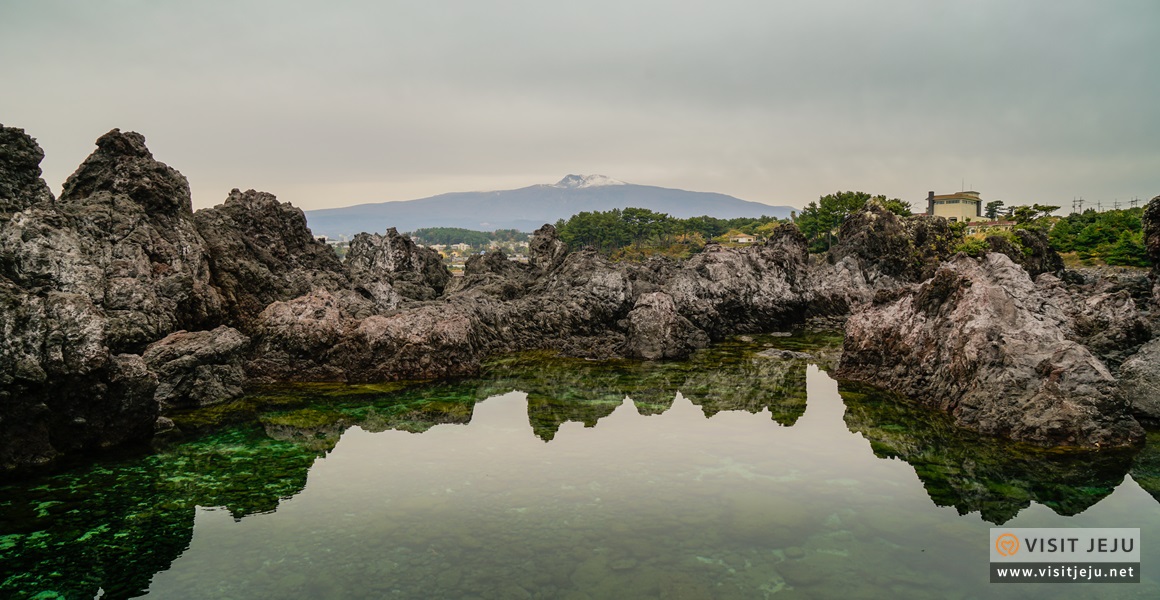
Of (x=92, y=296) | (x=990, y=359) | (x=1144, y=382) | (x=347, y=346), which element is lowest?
(x=1144, y=382)

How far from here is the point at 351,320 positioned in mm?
24641

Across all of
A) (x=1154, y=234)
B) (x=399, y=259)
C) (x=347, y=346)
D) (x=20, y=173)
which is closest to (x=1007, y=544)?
(x=1154, y=234)

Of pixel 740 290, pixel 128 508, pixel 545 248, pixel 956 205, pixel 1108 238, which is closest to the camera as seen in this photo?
pixel 128 508

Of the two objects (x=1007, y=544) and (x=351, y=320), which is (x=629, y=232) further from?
(x=1007, y=544)

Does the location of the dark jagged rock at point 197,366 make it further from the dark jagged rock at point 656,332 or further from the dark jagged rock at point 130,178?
the dark jagged rock at point 656,332

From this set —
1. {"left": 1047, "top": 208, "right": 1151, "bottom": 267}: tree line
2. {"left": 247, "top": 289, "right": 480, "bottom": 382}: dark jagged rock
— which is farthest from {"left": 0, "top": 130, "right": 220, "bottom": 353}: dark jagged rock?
{"left": 1047, "top": 208, "right": 1151, "bottom": 267}: tree line

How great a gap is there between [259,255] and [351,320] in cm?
993

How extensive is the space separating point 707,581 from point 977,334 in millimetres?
12641

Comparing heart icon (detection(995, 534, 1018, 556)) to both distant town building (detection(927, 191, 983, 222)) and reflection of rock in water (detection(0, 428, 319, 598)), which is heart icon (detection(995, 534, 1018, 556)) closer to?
reflection of rock in water (detection(0, 428, 319, 598))

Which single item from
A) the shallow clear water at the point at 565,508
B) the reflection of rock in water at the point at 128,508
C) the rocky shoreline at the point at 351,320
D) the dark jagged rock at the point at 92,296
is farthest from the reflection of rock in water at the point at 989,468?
the dark jagged rock at the point at 92,296

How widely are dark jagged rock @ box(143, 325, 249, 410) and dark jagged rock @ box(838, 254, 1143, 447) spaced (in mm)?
20128

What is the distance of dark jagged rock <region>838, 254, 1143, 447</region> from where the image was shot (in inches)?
581

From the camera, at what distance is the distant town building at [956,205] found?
135750 millimetres

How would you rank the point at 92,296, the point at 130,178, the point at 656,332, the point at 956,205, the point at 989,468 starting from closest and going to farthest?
the point at 989,468, the point at 92,296, the point at 130,178, the point at 656,332, the point at 956,205
